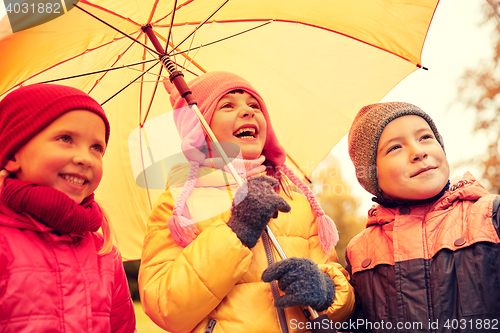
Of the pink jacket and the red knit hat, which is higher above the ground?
the red knit hat

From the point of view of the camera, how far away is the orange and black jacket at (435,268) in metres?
1.59

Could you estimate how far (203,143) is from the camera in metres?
1.94

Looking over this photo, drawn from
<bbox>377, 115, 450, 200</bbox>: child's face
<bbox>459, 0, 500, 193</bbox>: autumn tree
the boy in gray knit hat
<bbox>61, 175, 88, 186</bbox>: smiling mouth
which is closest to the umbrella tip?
<bbox>61, 175, 88, 186</bbox>: smiling mouth

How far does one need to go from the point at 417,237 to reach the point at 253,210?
822 mm

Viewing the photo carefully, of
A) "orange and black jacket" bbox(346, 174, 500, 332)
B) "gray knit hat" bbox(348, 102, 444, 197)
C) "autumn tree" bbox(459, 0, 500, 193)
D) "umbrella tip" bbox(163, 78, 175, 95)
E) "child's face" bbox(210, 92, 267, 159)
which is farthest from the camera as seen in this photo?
"autumn tree" bbox(459, 0, 500, 193)

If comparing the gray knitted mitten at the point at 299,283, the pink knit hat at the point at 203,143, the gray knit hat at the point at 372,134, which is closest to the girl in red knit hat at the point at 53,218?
the pink knit hat at the point at 203,143

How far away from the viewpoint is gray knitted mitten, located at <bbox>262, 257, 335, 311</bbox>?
1.46 meters

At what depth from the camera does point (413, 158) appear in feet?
6.07

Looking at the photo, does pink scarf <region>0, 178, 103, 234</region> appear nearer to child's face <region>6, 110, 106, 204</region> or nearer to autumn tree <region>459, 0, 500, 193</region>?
child's face <region>6, 110, 106, 204</region>

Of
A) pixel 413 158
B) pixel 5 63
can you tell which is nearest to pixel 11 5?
pixel 5 63

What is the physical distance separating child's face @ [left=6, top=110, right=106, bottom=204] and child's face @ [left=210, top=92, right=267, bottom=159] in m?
0.59

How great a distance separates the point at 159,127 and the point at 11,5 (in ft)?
2.87

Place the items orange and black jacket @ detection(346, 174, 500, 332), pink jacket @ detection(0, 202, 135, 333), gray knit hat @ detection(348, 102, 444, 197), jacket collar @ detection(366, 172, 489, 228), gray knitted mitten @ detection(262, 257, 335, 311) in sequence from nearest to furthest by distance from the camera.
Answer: pink jacket @ detection(0, 202, 135, 333) < gray knitted mitten @ detection(262, 257, 335, 311) < orange and black jacket @ detection(346, 174, 500, 332) < jacket collar @ detection(366, 172, 489, 228) < gray knit hat @ detection(348, 102, 444, 197)

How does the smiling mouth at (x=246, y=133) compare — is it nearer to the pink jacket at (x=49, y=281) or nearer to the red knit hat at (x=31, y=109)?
the red knit hat at (x=31, y=109)
